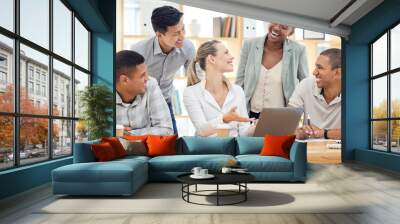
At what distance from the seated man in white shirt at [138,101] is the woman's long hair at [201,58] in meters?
0.88

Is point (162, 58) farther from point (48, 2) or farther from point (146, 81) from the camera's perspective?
point (48, 2)

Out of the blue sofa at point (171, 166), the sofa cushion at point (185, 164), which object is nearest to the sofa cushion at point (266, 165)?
the blue sofa at point (171, 166)

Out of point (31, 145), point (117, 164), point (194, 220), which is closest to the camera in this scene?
point (194, 220)

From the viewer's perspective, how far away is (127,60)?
32.5 ft

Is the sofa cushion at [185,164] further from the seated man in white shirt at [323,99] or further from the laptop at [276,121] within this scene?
the seated man in white shirt at [323,99]

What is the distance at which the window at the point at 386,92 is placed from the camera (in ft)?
27.1

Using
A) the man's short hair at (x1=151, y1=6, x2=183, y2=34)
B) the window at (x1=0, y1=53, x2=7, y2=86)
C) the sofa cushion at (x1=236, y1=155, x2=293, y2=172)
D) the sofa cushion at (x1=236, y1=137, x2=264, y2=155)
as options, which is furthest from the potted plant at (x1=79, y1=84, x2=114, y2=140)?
the sofa cushion at (x1=236, y1=155, x2=293, y2=172)

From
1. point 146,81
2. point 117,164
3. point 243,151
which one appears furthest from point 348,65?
point 117,164

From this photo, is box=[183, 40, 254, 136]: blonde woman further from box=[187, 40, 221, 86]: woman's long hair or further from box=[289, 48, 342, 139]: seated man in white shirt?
box=[289, 48, 342, 139]: seated man in white shirt

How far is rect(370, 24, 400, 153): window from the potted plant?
5.96 metres

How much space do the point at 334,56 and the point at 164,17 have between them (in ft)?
14.6

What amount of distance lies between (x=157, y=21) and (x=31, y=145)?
520 centimetres

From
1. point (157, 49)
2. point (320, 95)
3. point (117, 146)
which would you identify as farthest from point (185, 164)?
point (320, 95)

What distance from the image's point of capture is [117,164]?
17.2 ft
